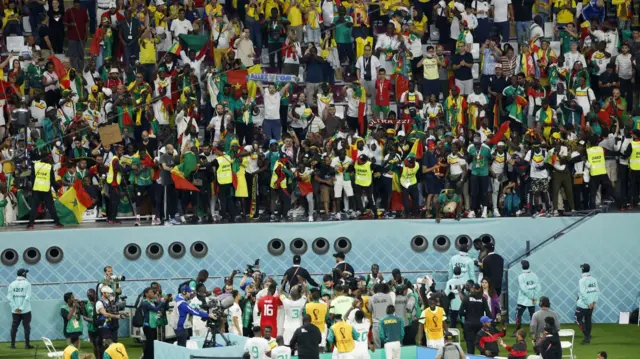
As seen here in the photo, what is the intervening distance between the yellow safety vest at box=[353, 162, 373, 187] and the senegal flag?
558 cm

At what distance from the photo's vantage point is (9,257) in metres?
34.6

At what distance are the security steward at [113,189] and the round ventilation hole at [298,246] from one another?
371 cm

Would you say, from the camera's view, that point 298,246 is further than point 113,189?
Yes

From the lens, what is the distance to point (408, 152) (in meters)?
35.3

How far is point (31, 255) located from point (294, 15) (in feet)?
29.5

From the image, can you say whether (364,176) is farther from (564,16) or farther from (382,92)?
(564,16)

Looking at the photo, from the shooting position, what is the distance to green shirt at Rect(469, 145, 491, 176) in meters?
34.8

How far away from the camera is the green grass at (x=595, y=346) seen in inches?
1236

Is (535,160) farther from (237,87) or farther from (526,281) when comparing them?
(237,87)

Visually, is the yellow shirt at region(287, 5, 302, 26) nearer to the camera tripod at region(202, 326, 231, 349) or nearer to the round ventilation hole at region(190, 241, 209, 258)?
the round ventilation hole at region(190, 241, 209, 258)

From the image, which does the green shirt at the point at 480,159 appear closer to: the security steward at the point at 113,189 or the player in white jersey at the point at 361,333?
the security steward at the point at 113,189

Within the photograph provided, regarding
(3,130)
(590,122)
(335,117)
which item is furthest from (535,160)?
(3,130)

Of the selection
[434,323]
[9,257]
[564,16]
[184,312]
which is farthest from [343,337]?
[564,16]

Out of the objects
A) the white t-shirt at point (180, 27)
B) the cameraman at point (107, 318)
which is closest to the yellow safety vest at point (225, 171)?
the cameraman at point (107, 318)
